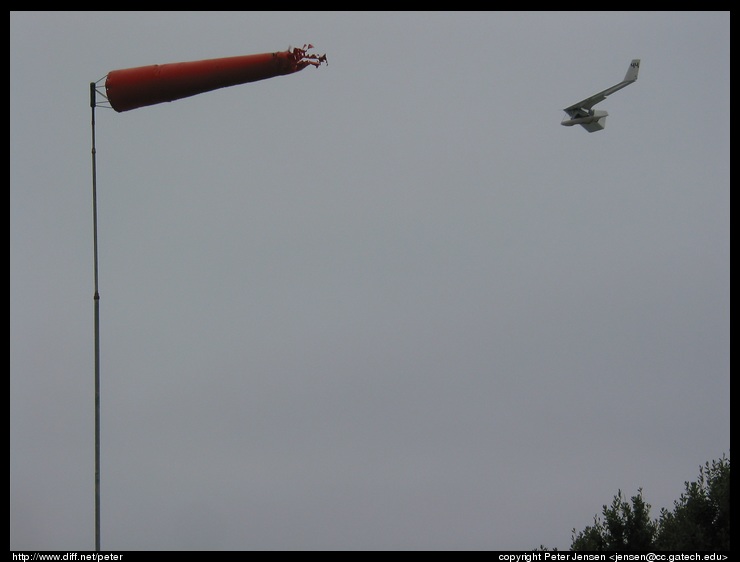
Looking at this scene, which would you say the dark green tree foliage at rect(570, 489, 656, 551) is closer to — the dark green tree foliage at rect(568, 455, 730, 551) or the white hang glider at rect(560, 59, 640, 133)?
the dark green tree foliage at rect(568, 455, 730, 551)

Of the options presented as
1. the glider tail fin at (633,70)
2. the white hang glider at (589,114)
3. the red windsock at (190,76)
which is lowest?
the red windsock at (190,76)

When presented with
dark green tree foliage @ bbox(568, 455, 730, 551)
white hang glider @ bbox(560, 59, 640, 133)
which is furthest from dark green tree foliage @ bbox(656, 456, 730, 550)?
white hang glider @ bbox(560, 59, 640, 133)

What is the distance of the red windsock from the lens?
960 inches

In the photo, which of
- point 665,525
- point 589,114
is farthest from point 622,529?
point 589,114

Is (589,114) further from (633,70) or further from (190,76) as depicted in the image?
(190,76)

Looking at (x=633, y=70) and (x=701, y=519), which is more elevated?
(x=633, y=70)

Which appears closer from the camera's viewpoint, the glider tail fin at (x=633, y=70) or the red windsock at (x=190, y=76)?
the red windsock at (x=190, y=76)

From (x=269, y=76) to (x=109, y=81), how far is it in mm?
4515

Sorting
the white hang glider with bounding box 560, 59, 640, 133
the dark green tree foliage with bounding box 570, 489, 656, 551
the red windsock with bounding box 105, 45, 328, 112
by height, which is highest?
the white hang glider with bounding box 560, 59, 640, 133

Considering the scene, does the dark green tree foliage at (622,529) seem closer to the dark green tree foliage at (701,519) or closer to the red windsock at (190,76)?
the dark green tree foliage at (701,519)

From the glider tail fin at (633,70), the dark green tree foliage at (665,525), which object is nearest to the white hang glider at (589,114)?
the glider tail fin at (633,70)

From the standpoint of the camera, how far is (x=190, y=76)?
1017 inches

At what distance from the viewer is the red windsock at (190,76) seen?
24391mm
